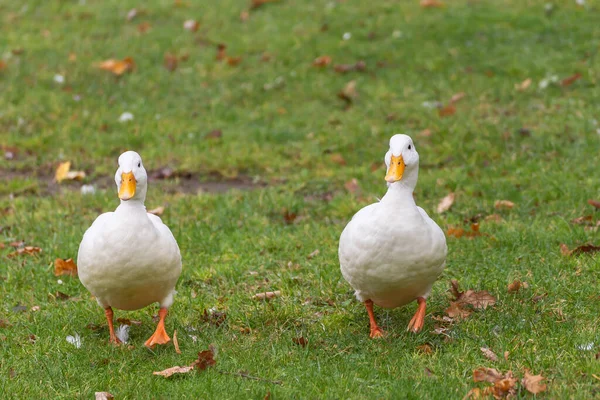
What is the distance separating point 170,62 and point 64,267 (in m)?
5.24

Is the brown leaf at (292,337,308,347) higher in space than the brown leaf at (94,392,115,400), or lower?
lower

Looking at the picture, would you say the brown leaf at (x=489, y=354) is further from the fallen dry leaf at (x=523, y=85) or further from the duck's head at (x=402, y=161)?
the fallen dry leaf at (x=523, y=85)

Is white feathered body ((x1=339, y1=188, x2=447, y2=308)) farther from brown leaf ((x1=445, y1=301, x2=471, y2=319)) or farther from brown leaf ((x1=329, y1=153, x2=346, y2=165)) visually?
brown leaf ((x1=329, y1=153, x2=346, y2=165))

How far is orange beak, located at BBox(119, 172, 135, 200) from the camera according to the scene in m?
4.12

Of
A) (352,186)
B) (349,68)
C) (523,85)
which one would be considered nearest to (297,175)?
(352,186)

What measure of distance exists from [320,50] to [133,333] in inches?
248

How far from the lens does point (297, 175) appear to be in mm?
7855

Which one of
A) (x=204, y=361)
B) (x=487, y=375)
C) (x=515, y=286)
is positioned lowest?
(x=515, y=286)

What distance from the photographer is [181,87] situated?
998 cm

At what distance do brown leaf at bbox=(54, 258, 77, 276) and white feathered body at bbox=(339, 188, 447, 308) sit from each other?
2169 millimetres

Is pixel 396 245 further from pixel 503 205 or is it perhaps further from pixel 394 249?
pixel 503 205

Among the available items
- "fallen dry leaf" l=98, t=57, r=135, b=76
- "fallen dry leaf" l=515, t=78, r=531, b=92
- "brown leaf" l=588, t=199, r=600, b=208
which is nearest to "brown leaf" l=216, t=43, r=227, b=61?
"fallen dry leaf" l=98, t=57, r=135, b=76

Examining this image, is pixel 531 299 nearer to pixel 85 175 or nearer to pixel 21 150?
pixel 85 175

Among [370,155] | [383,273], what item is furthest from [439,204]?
[383,273]
